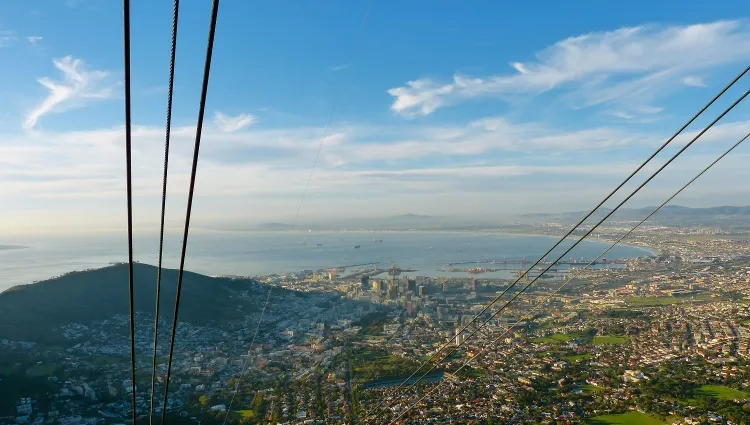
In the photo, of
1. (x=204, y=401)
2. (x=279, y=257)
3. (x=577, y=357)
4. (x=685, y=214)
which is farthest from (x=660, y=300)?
(x=685, y=214)

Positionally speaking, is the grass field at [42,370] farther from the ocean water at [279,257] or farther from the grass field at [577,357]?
the ocean water at [279,257]

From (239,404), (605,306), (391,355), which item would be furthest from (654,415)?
(605,306)

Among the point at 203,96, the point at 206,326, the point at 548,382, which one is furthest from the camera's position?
the point at 206,326

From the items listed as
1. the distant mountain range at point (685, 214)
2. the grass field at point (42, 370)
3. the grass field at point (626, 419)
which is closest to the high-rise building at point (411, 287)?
the grass field at point (626, 419)

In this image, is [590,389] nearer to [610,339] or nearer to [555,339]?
[555,339]

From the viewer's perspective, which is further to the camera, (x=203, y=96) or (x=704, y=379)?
(x=704, y=379)

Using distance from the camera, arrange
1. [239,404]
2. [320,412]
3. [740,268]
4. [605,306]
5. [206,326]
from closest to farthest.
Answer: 1. [320,412]
2. [239,404]
3. [206,326]
4. [605,306]
5. [740,268]

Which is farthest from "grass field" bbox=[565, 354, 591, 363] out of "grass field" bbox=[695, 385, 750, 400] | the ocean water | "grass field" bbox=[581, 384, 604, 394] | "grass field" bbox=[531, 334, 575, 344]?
the ocean water

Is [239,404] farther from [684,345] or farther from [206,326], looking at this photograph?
[684,345]
